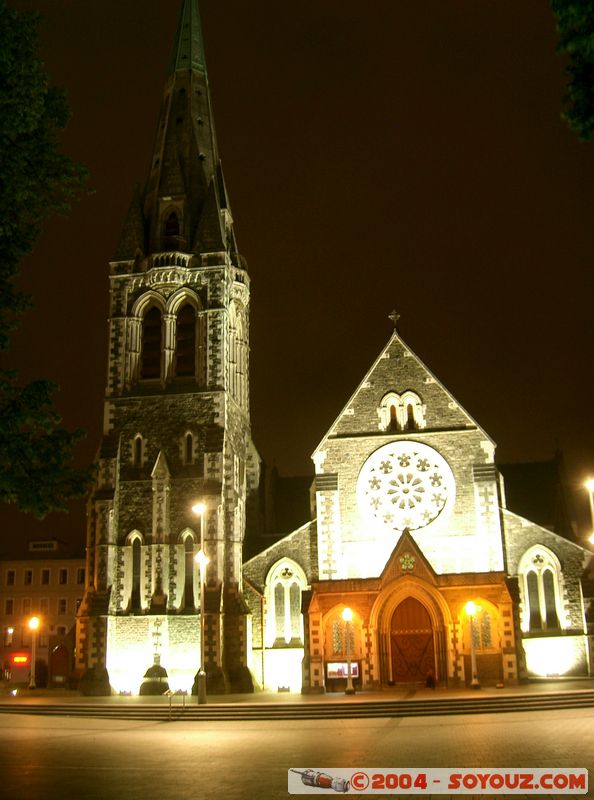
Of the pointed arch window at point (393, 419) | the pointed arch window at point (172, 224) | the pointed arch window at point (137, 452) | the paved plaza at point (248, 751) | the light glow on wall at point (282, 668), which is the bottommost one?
the paved plaza at point (248, 751)

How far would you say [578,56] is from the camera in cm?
1303

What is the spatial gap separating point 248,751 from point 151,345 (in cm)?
3072

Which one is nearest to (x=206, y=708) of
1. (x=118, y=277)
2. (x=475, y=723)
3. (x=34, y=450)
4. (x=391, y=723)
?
(x=391, y=723)

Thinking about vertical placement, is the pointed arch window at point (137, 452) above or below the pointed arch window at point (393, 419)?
below

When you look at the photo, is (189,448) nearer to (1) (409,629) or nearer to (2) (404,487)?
(2) (404,487)

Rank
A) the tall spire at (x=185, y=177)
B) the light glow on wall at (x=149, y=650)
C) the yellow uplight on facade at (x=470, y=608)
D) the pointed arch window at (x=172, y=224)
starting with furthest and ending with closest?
the pointed arch window at (x=172, y=224), the tall spire at (x=185, y=177), the light glow on wall at (x=149, y=650), the yellow uplight on facade at (x=470, y=608)

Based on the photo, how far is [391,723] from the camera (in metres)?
26.8

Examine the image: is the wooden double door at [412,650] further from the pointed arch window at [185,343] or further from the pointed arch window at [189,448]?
the pointed arch window at [185,343]

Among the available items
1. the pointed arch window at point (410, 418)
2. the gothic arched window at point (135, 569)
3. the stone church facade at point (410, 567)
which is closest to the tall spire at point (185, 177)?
the stone church facade at point (410, 567)

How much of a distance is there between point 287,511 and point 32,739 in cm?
3425

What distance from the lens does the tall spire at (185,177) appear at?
4934 centimetres

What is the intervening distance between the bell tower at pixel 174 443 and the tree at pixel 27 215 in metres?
20.0

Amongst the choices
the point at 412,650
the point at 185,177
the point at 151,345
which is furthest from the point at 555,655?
the point at 185,177

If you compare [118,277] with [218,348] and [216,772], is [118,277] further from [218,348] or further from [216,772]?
[216,772]
